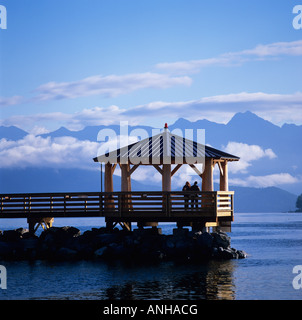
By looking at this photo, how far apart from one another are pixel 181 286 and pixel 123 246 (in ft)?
29.4

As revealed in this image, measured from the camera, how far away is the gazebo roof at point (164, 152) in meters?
34.6

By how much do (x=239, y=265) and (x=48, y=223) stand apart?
11.7 metres

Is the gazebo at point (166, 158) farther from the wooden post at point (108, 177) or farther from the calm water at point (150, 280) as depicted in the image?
the calm water at point (150, 280)

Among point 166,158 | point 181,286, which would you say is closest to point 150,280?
point 181,286

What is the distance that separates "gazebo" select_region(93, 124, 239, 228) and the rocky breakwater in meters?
1.64

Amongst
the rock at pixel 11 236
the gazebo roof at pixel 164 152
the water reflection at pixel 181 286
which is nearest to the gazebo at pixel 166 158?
the gazebo roof at pixel 164 152

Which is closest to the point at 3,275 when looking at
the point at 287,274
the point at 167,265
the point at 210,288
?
the point at 167,265

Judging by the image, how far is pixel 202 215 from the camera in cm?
3344

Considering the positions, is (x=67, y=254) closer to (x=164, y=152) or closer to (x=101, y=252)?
(x=101, y=252)

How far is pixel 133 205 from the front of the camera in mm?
34844

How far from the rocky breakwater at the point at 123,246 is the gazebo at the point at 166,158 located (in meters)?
1.64

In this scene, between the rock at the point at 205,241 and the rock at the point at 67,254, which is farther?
the rock at the point at 67,254

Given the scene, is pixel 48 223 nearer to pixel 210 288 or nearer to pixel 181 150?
pixel 181 150

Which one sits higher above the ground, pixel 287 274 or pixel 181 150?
pixel 181 150
